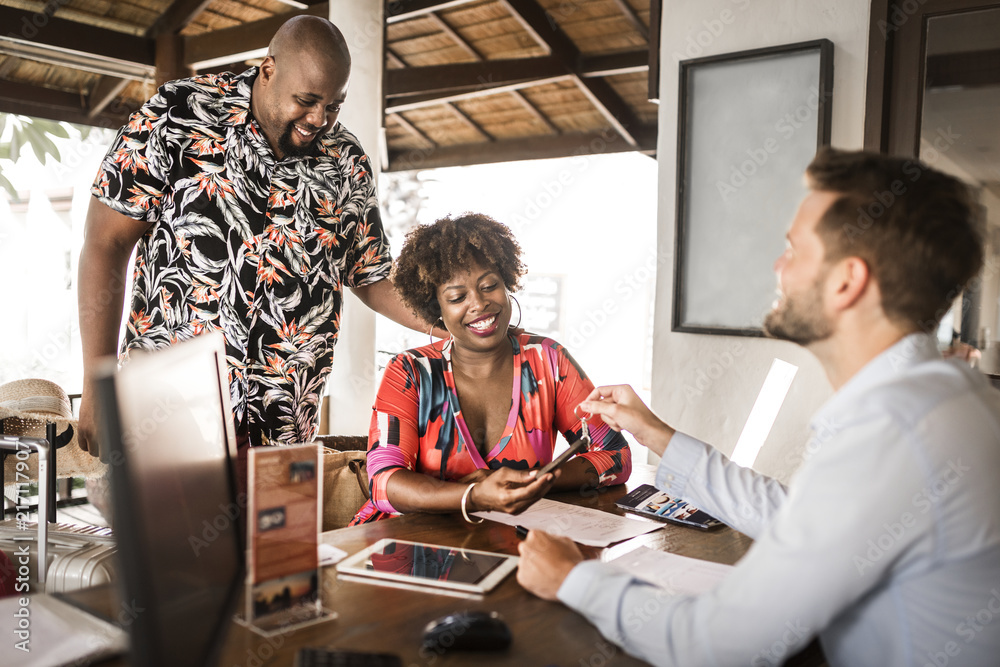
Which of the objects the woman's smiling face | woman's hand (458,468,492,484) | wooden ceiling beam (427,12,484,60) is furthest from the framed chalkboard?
wooden ceiling beam (427,12,484,60)

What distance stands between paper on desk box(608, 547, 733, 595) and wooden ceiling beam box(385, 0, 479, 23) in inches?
172

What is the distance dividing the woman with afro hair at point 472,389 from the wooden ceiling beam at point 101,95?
4377 millimetres

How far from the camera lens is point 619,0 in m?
5.07

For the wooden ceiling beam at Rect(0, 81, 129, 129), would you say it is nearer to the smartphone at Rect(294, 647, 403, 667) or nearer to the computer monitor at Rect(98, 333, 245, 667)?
the computer monitor at Rect(98, 333, 245, 667)

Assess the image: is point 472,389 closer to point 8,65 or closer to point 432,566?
point 432,566

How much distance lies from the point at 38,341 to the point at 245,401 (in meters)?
4.54

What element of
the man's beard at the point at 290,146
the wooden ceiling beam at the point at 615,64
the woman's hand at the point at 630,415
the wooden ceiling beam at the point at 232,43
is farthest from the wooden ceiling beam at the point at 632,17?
the woman's hand at the point at 630,415

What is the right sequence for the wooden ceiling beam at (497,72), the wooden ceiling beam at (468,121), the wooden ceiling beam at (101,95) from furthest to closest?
1. the wooden ceiling beam at (468,121)
2. the wooden ceiling beam at (497,72)
3. the wooden ceiling beam at (101,95)

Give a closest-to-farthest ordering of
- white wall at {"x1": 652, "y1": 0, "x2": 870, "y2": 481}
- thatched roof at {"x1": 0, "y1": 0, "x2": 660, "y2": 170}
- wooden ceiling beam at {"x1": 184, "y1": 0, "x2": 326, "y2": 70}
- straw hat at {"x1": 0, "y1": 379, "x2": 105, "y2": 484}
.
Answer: white wall at {"x1": 652, "y1": 0, "x2": 870, "y2": 481} → straw hat at {"x1": 0, "y1": 379, "x2": 105, "y2": 484} → wooden ceiling beam at {"x1": 184, "y1": 0, "x2": 326, "y2": 70} → thatched roof at {"x1": 0, "y1": 0, "x2": 660, "y2": 170}

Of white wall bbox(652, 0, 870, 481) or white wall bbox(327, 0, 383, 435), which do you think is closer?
white wall bbox(652, 0, 870, 481)

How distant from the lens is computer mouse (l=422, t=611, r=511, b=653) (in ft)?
3.47

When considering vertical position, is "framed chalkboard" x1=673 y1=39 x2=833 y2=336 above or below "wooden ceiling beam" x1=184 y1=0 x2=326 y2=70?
below

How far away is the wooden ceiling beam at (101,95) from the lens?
18.4 ft

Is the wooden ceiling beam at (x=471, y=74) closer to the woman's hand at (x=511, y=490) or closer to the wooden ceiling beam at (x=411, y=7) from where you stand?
the wooden ceiling beam at (x=411, y=7)
